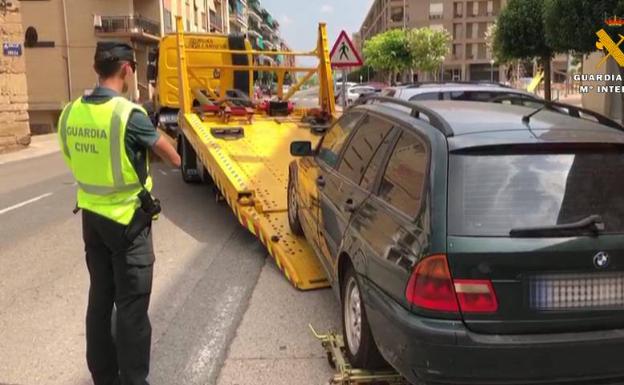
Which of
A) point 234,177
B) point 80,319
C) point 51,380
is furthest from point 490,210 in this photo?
point 234,177

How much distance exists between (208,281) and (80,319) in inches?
49.0

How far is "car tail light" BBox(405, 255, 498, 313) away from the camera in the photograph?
2.85 meters

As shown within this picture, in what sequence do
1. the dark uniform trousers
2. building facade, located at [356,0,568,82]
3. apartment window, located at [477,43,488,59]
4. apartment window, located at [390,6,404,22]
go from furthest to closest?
apartment window, located at [390,6,404,22], apartment window, located at [477,43,488,59], building facade, located at [356,0,568,82], the dark uniform trousers

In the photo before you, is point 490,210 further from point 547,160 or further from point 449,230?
point 547,160

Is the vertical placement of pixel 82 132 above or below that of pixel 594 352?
above

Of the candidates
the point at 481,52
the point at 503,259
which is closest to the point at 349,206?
the point at 503,259

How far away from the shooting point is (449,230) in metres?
2.89

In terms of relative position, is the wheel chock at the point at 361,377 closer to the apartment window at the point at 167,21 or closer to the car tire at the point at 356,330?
the car tire at the point at 356,330

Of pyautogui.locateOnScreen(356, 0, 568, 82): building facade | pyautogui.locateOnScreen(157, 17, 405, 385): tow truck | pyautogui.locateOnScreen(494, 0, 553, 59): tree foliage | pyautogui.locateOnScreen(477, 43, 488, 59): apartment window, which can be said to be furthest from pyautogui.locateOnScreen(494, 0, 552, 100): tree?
pyautogui.locateOnScreen(477, 43, 488, 59): apartment window

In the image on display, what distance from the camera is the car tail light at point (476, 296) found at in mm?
2850

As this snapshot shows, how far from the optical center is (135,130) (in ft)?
10.3

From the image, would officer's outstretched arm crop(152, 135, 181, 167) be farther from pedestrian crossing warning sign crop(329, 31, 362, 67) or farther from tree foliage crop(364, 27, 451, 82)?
tree foliage crop(364, 27, 451, 82)

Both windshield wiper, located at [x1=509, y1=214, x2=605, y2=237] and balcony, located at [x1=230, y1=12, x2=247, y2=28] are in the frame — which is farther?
balcony, located at [x1=230, y1=12, x2=247, y2=28]

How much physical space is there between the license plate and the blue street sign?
62.1 feet
